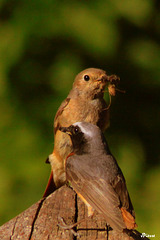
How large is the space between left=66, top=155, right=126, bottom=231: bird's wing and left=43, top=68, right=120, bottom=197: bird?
77 cm

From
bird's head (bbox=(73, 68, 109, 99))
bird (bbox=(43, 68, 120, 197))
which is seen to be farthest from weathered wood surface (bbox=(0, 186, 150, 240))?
bird's head (bbox=(73, 68, 109, 99))

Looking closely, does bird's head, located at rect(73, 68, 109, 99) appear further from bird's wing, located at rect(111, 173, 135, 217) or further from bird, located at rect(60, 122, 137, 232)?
bird's wing, located at rect(111, 173, 135, 217)

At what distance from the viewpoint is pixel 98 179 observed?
10.9 ft

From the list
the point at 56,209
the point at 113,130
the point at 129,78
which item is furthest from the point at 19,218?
the point at 129,78

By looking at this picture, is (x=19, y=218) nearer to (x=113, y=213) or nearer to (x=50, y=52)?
(x=113, y=213)

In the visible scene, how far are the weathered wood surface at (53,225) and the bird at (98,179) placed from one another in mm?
75

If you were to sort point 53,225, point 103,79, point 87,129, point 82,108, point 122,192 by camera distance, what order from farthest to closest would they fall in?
1. point 82,108
2. point 103,79
3. point 87,129
4. point 122,192
5. point 53,225

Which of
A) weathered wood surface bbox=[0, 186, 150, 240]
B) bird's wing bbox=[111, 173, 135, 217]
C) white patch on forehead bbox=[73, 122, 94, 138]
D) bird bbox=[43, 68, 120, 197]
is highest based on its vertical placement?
bird bbox=[43, 68, 120, 197]

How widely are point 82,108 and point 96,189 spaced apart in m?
1.13

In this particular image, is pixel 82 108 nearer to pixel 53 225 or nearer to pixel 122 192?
pixel 122 192

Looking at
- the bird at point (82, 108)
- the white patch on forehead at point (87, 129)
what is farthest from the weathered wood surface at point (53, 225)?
the bird at point (82, 108)

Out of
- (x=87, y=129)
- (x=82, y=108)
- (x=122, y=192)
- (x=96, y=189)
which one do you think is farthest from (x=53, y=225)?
(x=82, y=108)

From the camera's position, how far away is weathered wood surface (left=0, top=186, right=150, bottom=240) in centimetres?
294

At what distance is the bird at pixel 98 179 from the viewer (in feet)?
10.3
